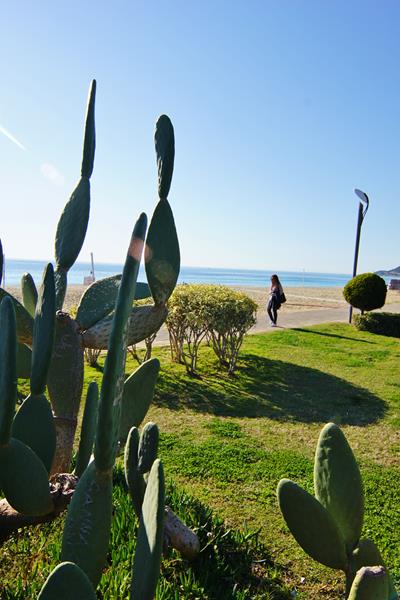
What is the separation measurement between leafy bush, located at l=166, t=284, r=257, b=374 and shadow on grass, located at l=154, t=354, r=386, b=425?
450mm

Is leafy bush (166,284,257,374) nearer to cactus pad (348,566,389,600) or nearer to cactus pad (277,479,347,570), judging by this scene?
cactus pad (277,479,347,570)

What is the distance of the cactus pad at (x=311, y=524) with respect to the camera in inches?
61.6

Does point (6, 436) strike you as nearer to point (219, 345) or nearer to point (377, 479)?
point (377, 479)

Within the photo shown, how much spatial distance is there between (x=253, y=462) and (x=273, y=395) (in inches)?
96.4

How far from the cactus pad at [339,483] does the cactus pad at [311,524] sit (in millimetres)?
47

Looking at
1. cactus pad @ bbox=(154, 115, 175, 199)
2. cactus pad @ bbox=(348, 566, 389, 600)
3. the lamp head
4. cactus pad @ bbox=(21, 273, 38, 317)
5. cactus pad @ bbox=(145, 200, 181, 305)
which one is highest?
the lamp head

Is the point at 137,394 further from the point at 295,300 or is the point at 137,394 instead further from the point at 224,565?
the point at 295,300

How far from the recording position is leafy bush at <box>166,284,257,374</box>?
7734mm

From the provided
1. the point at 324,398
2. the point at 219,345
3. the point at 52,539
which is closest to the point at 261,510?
the point at 52,539

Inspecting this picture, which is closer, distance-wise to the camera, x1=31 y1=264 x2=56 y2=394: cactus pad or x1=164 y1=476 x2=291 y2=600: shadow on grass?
x1=31 y1=264 x2=56 y2=394: cactus pad

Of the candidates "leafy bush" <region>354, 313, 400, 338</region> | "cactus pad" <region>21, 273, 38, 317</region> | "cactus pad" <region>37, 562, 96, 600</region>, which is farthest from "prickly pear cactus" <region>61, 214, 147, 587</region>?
"leafy bush" <region>354, 313, 400, 338</region>

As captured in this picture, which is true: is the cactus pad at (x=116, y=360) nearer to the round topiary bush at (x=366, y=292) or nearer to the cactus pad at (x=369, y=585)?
the cactus pad at (x=369, y=585)

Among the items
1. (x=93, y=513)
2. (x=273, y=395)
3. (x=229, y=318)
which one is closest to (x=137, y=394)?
(x=93, y=513)

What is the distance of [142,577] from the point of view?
112 centimetres
